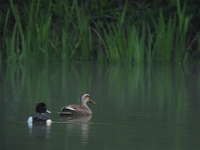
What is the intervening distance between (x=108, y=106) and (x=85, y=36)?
9718mm

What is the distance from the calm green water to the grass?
85cm

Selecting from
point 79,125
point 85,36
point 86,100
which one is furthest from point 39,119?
point 85,36

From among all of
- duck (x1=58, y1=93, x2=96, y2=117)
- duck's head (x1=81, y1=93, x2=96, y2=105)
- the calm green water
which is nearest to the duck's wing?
duck (x1=58, y1=93, x2=96, y2=117)

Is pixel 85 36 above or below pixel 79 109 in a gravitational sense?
above

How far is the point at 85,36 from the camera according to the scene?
24141 mm

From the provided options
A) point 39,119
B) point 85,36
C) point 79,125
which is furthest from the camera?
point 85,36

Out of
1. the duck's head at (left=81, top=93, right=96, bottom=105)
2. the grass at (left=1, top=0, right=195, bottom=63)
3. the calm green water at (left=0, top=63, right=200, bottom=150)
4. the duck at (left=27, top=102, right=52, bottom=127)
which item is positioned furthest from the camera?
the grass at (left=1, top=0, right=195, bottom=63)

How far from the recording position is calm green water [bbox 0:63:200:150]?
11.2 meters

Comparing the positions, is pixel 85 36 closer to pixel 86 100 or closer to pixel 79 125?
pixel 86 100

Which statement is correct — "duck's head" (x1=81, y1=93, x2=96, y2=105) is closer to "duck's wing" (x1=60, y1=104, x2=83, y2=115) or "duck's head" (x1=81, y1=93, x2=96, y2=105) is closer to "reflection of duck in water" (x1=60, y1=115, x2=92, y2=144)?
"duck's wing" (x1=60, y1=104, x2=83, y2=115)

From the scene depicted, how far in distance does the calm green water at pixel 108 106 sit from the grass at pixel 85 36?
85 cm

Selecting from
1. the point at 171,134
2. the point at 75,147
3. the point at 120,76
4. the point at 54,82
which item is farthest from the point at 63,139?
the point at 120,76

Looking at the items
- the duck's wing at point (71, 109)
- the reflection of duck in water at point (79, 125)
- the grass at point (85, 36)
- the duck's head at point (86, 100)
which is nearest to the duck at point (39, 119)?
the reflection of duck in water at point (79, 125)

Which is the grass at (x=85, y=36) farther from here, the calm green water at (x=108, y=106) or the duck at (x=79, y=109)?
the duck at (x=79, y=109)
